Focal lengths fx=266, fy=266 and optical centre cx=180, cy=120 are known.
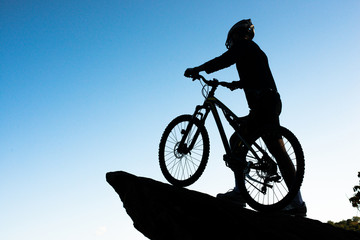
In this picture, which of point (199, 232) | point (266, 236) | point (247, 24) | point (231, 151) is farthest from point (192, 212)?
point (247, 24)

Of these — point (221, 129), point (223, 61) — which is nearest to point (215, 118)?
point (221, 129)

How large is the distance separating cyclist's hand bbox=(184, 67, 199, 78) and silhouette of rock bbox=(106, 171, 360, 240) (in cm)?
201

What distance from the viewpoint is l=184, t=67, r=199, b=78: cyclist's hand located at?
15.6 ft

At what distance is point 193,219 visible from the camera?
3.00m

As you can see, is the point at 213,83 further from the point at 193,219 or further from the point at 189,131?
the point at 193,219

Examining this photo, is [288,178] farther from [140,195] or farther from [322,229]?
[140,195]

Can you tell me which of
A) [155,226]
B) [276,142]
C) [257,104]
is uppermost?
[257,104]

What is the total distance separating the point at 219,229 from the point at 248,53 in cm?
275

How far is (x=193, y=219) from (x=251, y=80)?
7.74 feet

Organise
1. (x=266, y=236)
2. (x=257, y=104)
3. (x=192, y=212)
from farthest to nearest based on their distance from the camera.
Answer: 1. (x=257, y=104)
2. (x=192, y=212)
3. (x=266, y=236)

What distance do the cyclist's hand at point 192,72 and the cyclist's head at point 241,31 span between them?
785 millimetres

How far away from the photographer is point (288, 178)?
3.50 meters

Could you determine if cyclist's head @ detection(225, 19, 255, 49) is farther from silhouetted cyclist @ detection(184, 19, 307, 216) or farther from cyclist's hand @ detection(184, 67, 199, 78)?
cyclist's hand @ detection(184, 67, 199, 78)

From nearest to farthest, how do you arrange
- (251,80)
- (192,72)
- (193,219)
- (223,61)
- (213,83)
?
(193,219) < (251,80) < (223,61) < (213,83) < (192,72)
